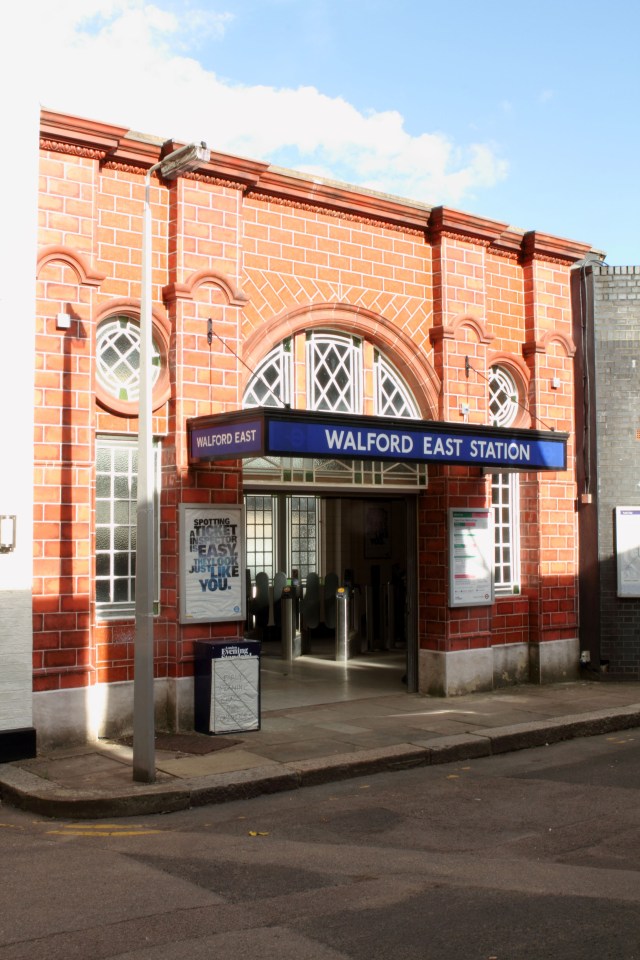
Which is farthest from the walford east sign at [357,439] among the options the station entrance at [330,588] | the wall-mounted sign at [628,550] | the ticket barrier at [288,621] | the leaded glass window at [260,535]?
the leaded glass window at [260,535]

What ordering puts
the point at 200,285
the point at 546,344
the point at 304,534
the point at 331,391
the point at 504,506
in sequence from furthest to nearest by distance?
the point at 304,534 → the point at 546,344 → the point at 504,506 → the point at 331,391 → the point at 200,285

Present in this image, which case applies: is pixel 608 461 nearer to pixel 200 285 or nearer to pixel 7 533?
pixel 200 285

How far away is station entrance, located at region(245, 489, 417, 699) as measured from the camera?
1692 cm

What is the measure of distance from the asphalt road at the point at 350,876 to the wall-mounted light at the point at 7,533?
94.6 inches

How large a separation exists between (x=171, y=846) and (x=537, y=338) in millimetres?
9516

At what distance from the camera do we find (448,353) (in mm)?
13508

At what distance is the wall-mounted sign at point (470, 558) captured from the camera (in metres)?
13.3

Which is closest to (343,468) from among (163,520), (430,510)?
(430,510)

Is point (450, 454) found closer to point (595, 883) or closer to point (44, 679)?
point (44, 679)

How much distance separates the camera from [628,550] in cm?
1468

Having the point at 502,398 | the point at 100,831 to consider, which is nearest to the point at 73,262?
the point at 100,831

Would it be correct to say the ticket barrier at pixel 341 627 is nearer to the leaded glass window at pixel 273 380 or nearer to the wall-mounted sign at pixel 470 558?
the wall-mounted sign at pixel 470 558

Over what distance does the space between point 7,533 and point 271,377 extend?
3.88 meters

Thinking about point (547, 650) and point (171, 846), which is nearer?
point (171, 846)
